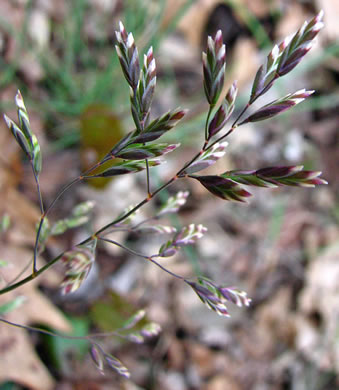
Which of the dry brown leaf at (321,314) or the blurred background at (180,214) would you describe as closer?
the blurred background at (180,214)

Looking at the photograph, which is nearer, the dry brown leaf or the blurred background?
the blurred background

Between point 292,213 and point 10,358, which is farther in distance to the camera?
point 292,213

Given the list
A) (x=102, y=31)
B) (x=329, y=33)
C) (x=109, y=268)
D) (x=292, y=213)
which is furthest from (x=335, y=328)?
→ (x=102, y=31)

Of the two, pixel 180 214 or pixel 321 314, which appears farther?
pixel 321 314

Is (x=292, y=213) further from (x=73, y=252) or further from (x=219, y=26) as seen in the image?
(x=73, y=252)

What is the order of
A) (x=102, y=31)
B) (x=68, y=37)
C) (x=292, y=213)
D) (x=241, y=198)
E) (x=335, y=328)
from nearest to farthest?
(x=241, y=198) → (x=68, y=37) → (x=102, y=31) → (x=335, y=328) → (x=292, y=213)

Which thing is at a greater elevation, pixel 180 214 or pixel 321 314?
pixel 180 214

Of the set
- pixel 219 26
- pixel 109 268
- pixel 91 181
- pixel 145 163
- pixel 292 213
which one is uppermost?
pixel 145 163

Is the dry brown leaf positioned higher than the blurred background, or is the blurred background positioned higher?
the blurred background
